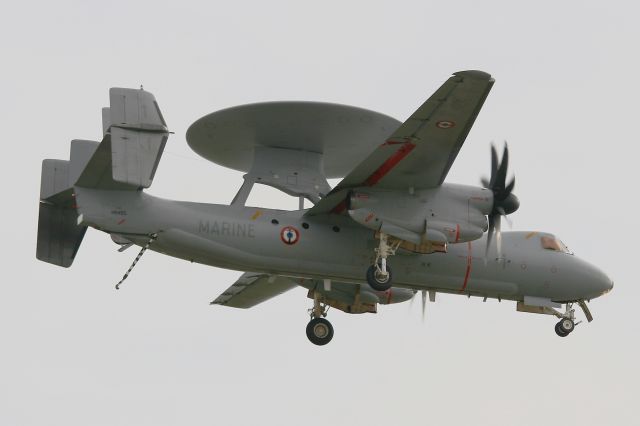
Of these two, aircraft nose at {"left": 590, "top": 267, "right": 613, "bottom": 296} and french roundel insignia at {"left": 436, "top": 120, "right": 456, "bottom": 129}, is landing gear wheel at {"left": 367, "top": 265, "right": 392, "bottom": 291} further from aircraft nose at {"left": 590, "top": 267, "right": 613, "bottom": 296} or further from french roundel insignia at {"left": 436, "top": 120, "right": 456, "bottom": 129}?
aircraft nose at {"left": 590, "top": 267, "right": 613, "bottom": 296}

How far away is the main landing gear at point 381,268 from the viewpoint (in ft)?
116

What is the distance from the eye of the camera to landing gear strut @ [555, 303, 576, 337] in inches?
1549

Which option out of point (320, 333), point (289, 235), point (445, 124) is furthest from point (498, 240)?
point (320, 333)

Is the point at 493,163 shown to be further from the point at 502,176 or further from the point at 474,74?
the point at 474,74

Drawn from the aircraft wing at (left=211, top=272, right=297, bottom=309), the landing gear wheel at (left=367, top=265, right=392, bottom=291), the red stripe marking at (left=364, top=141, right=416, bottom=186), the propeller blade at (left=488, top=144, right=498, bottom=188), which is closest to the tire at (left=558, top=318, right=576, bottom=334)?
the propeller blade at (left=488, top=144, right=498, bottom=188)

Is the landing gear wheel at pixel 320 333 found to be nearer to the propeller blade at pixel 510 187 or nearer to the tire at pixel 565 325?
the tire at pixel 565 325

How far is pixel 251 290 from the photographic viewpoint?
144ft

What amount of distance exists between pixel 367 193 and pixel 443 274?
3.74m

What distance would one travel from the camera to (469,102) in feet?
107

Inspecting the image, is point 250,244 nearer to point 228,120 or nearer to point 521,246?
point 228,120

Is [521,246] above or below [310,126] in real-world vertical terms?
below

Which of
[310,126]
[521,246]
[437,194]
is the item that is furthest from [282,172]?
[521,246]

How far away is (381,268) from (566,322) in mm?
6993

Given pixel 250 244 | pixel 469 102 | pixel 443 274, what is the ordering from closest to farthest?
pixel 469 102 → pixel 250 244 → pixel 443 274
